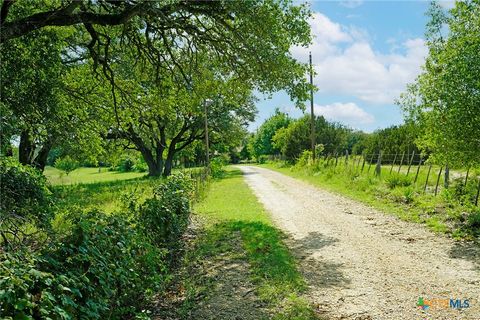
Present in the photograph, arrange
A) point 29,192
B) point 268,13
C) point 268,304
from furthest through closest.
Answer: point 268,13, point 29,192, point 268,304

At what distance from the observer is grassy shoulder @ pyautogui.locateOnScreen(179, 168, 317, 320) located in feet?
18.0

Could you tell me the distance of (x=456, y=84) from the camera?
8617 millimetres

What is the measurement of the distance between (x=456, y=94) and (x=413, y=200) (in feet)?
16.7

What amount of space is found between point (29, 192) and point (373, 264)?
700 centimetres

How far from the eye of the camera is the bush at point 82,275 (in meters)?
2.73

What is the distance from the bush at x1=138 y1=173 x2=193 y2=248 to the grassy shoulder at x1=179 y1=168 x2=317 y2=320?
0.61m

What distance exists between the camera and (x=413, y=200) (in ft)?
41.6

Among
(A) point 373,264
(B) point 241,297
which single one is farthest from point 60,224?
(A) point 373,264

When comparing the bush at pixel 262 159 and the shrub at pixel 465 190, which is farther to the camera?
the bush at pixel 262 159

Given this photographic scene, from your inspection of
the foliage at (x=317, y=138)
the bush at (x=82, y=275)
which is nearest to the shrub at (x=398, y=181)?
the bush at (x=82, y=275)

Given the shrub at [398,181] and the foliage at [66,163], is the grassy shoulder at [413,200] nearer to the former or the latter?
the shrub at [398,181]

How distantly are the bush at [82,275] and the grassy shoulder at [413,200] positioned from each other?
24.9 ft

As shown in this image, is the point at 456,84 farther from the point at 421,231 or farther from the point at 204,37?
the point at 204,37

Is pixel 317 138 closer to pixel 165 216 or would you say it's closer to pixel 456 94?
pixel 456 94
